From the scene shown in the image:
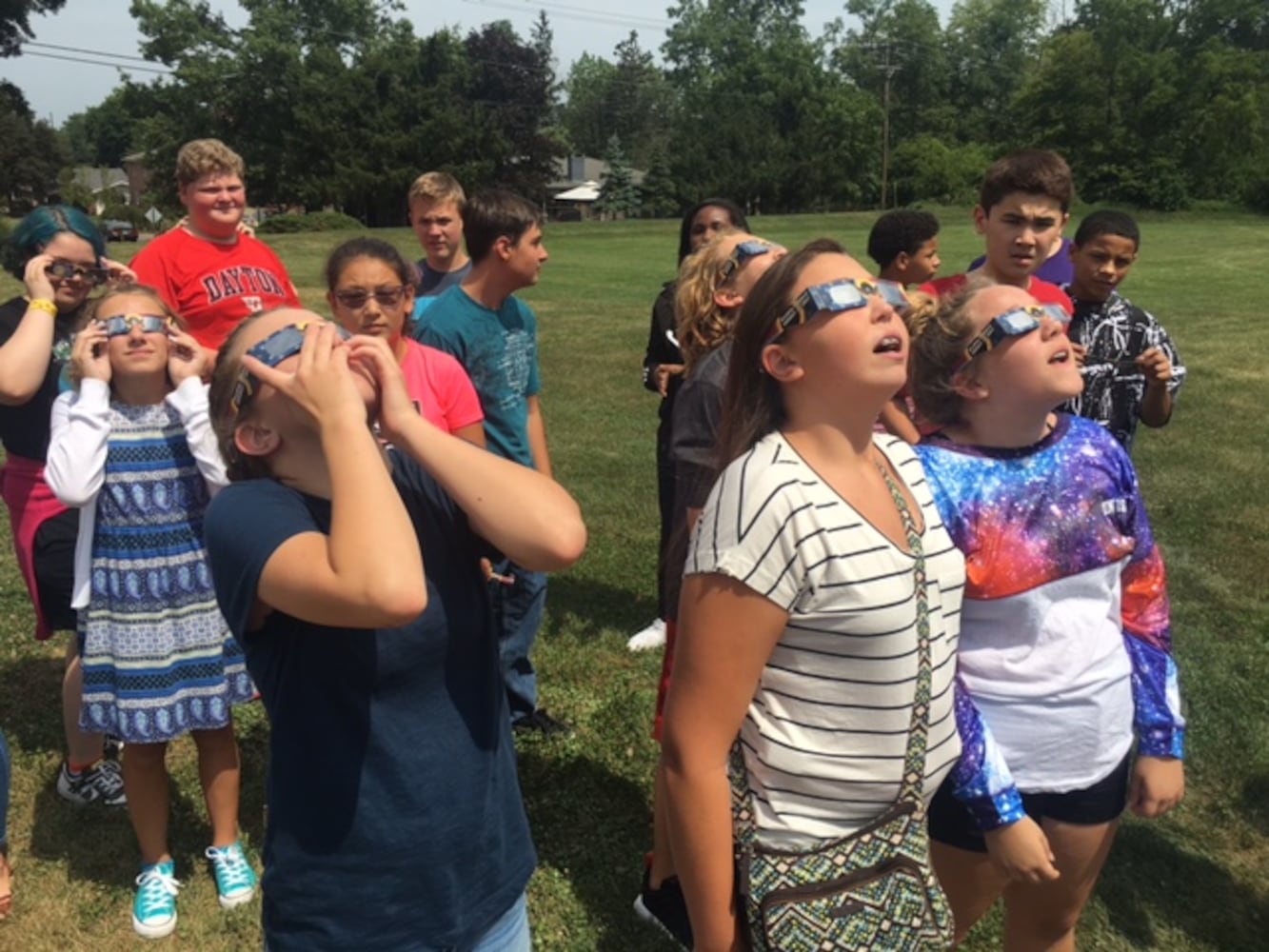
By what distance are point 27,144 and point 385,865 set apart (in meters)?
65.5

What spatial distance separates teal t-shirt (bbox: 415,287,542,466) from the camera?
395 cm

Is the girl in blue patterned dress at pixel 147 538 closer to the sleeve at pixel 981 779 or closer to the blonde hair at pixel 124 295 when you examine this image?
the blonde hair at pixel 124 295

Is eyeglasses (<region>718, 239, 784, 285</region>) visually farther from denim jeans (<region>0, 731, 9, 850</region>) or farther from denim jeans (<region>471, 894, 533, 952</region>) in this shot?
denim jeans (<region>0, 731, 9, 850</region>)

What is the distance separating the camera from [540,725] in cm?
439

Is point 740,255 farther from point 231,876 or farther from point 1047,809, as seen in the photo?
point 231,876

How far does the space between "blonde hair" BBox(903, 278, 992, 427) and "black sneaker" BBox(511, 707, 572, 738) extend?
260cm

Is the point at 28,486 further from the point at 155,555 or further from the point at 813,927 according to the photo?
the point at 813,927

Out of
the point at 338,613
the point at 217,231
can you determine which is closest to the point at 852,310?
the point at 338,613

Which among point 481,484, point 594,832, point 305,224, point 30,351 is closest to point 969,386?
point 481,484

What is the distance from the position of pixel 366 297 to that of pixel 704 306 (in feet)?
3.78

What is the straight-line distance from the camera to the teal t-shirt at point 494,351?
3945 millimetres

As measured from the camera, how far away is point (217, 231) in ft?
14.6

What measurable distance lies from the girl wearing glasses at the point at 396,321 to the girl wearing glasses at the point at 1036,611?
1.57 metres

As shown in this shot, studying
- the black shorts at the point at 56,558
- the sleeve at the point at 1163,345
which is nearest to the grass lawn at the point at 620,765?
the black shorts at the point at 56,558
